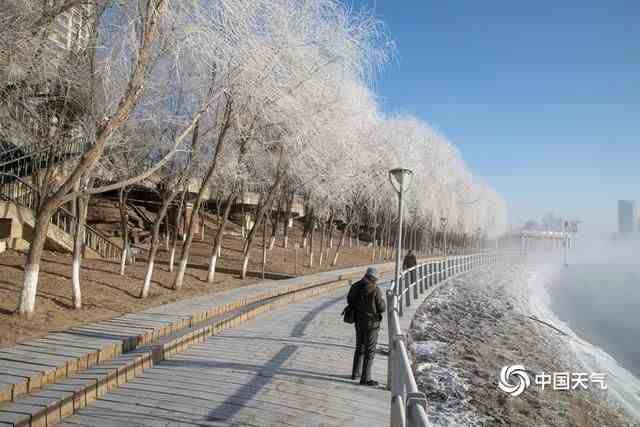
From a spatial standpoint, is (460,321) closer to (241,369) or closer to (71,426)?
(241,369)

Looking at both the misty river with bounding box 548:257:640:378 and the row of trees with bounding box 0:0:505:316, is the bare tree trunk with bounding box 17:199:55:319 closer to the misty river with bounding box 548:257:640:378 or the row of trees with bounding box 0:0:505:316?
the row of trees with bounding box 0:0:505:316

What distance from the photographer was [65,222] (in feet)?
59.1

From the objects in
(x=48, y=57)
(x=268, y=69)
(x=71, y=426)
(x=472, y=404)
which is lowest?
(x=472, y=404)

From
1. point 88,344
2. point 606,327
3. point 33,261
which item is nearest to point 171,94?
point 33,261

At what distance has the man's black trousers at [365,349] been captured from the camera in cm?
625

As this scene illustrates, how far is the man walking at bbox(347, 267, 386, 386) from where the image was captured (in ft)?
20.6

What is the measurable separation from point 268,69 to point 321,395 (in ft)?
22.8

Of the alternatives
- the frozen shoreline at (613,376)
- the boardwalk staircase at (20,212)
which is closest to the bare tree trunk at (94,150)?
the boardwalk staircase at (20,212)

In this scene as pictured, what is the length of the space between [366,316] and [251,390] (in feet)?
5.38

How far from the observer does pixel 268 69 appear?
10.5m

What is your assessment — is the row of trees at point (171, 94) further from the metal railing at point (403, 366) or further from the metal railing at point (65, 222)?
the metal railing at point (403, 366)

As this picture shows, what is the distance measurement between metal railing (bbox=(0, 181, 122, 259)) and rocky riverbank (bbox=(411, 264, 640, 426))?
11.1 metres

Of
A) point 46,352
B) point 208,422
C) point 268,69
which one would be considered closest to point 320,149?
point 268,69

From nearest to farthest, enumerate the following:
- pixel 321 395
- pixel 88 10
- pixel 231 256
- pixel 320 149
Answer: pixel 321 395, pixel 88 10, pixel 320 149, pixel 231 256
